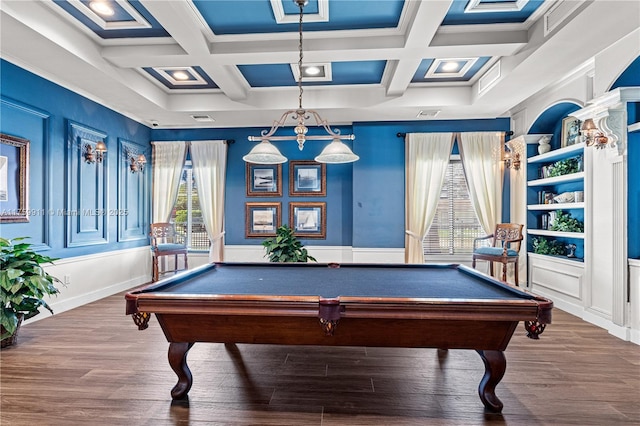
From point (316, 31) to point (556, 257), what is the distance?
159 inches

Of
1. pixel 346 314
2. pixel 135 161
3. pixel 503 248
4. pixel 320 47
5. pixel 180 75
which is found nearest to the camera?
pixel 346 314

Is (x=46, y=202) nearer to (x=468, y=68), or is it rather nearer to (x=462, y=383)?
(x=462, y=383)

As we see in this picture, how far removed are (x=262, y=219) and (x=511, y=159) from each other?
4.15m

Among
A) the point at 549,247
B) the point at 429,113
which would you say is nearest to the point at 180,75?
the point at 429,113

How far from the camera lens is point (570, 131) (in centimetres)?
443

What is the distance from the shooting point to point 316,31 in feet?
10.8

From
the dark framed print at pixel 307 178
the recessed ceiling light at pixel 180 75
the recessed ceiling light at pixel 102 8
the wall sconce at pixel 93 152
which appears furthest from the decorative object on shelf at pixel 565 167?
the wall sconce at pixel 93 152

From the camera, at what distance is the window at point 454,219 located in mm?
5707

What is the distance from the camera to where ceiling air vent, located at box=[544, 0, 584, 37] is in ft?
8.81

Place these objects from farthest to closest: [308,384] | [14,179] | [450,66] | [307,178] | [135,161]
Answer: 1. [307,178]
2. [135,161]
3. [450,66]
4. [14,179]
5. [308,384]

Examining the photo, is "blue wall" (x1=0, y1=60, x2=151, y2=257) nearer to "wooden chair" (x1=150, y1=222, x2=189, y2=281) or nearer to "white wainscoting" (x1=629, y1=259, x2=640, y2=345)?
"wooden chair" (x1=150, y1=222, x2=189, y2=281)

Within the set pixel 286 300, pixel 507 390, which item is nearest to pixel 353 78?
pixel 286 300

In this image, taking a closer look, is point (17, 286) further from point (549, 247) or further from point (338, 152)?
point (549, 247)

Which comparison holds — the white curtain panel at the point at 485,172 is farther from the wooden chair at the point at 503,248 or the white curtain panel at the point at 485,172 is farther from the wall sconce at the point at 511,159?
the wooden chair at the point at 503,248
